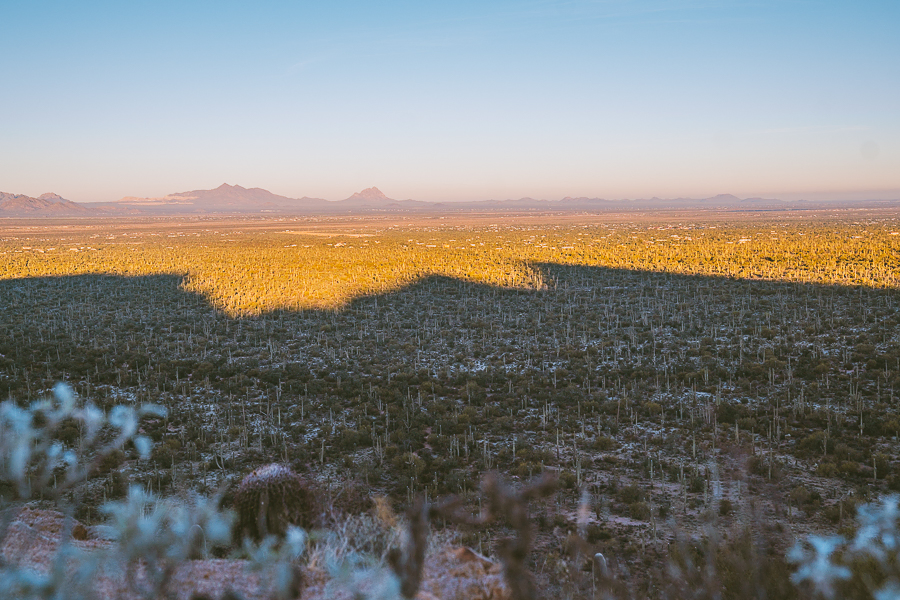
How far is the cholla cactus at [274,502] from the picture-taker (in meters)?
5.95

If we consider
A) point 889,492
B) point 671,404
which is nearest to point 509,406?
point 671,404

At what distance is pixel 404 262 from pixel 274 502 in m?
31.1

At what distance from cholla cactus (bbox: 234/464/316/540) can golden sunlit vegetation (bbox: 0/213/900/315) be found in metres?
15.7

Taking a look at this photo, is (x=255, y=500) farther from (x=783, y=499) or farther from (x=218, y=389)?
(x=218, y=389)

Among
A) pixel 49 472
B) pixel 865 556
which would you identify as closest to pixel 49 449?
pixel 49 472

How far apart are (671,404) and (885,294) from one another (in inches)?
541

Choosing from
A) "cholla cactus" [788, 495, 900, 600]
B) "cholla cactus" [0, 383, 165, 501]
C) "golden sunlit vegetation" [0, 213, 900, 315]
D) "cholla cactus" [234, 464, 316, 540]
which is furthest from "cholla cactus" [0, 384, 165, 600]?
"golden sunlit vegetation" [0, 213, 900, 315]

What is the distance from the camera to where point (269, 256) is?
41906mm

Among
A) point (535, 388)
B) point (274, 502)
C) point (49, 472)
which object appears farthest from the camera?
point (535, 388)

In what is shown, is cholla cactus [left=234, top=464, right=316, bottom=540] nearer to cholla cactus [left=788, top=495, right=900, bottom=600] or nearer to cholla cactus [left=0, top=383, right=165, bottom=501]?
cholla cactus [left=0, top=383, right=165, bottom=501]

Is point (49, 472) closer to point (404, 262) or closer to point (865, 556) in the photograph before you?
point (865, 556)

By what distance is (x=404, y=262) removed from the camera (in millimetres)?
36875

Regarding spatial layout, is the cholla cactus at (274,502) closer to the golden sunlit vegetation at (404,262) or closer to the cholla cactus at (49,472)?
the cholla cactus at (49,472)

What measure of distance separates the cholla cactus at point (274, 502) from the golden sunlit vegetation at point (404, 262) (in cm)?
1570
